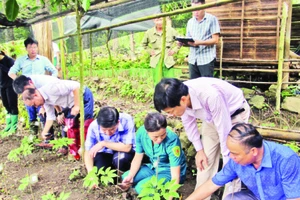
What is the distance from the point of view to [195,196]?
2.39 m

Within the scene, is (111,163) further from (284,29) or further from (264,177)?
(284,29)

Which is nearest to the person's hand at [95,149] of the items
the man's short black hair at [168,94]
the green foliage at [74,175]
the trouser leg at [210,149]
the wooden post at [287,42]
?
the green foliage at [74,175]

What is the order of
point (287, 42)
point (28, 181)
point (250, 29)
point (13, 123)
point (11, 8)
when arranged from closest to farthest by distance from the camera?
1. point (11, 8)
2. point (28, 181)
3. point (13, 123)
4. point (287, 42)
5. point (250, 29)

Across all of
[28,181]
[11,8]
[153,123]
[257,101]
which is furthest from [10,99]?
[257,101]

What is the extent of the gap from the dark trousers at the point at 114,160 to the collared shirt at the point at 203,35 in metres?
1.65

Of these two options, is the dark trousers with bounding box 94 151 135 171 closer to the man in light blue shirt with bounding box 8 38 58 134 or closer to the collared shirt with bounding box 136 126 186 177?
the collared shirt with bounding box 136 126 186 177

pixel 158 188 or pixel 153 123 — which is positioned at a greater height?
pixel 153 123

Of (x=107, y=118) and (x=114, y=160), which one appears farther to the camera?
(x=114, y=160)

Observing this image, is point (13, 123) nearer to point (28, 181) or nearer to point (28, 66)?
point (28, 66)

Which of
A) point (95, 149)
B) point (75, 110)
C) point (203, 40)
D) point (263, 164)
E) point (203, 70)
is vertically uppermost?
point (203, 40)

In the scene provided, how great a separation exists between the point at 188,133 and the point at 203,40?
1.77 meters

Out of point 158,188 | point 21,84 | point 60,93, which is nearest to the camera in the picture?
point 158,188

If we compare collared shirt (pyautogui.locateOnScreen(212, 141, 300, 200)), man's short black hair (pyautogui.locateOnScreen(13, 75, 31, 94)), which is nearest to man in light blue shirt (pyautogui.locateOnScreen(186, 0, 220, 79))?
man's short black hair (pyautogui.locateOnScreen(13, 75, 31, 94))

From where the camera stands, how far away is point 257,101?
5402 millimetres
